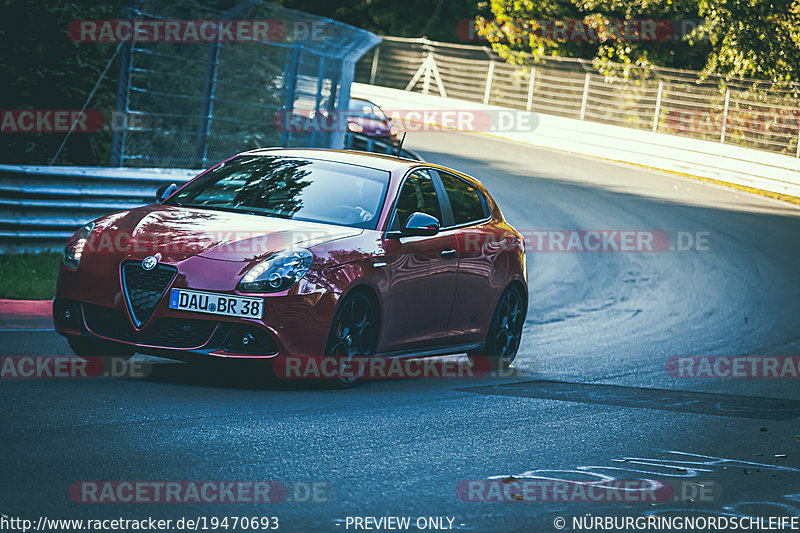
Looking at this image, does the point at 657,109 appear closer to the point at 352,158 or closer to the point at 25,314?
the point at 352,158

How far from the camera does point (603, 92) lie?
36188 millimetres

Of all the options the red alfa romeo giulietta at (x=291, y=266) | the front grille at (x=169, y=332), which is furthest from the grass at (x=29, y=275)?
the front grille at (x=169, y=332)

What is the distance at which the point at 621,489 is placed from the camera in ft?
18.8

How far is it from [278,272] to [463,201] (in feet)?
9.18

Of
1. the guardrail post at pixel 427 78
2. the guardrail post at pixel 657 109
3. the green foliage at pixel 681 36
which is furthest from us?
the guardrail post at pixel 427 78

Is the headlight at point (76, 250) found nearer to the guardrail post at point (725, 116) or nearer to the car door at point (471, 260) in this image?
the car door at point (471, 260)

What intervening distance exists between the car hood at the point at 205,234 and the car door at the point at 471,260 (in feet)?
4.58

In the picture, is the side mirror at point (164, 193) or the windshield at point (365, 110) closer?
the side mirror at point (164, 193)

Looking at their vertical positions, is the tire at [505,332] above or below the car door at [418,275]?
below

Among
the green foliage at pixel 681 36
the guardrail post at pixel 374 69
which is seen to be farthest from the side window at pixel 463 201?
the guardrail post at pixel 374 69

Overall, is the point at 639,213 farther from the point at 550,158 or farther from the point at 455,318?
the point at 455,318

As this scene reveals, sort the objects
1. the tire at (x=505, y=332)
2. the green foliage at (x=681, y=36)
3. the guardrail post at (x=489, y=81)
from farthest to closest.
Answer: the guardrail post at (x=489, y=81) < the green foliage at (x=681, y=36) < the tire at (x=505, y=332)

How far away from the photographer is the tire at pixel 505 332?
10091 mm

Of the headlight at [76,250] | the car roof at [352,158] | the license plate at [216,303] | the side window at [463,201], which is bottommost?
the license plate at [216,303]
